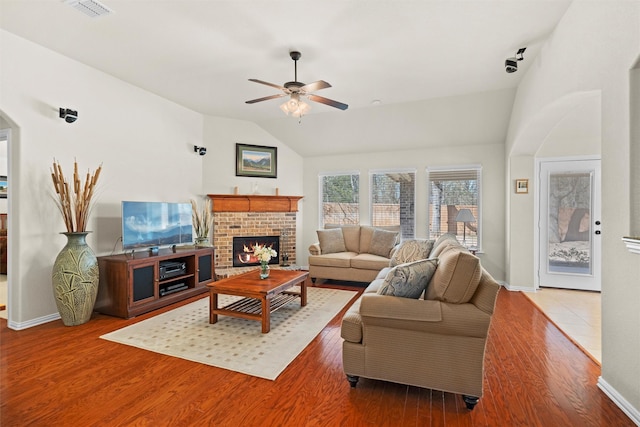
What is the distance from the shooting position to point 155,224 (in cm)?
424

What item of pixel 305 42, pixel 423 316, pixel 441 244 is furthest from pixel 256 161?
pixel 423 316

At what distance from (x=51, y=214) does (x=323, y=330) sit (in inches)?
129

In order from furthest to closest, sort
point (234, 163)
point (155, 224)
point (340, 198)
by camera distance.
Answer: point (340, 198) → point (234, 163) → point (155, 224)

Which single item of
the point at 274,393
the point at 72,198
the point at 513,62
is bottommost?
the point at 274,393

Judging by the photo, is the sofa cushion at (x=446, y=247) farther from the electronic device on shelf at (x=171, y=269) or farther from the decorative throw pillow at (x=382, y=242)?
the electronic device on shelf at (x=171, y=269)

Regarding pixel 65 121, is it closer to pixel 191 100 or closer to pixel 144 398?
pixel 191 100

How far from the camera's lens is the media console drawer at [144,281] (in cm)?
356

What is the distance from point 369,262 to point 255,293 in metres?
2.37

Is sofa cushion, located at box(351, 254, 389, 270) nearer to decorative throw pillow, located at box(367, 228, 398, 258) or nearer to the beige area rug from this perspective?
decorative throw pillow, located at box(367, 228, 398, 258)

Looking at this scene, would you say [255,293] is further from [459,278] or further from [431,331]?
[459,278]

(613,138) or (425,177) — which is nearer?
(613,138)

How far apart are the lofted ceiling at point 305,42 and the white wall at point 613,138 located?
46cm

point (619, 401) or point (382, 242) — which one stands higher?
point (382, 242)

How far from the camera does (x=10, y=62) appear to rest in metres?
3.09
